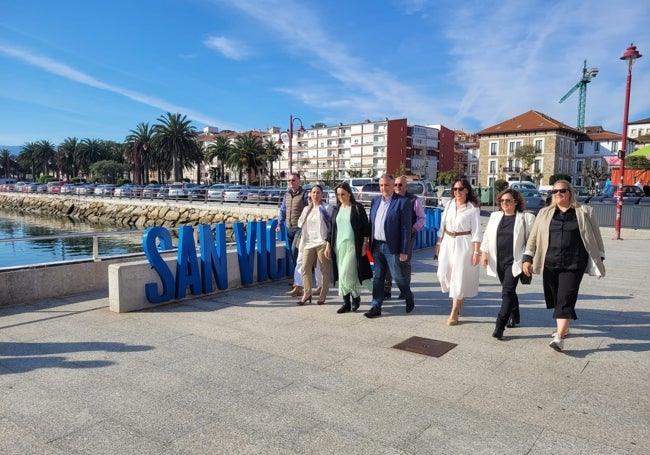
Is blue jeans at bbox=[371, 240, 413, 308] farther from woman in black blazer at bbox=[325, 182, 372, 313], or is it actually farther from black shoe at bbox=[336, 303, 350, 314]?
black shoe at bbox=[336, 303, 350, 314]

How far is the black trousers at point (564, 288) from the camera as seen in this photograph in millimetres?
4449

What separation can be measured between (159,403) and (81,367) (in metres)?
1.18

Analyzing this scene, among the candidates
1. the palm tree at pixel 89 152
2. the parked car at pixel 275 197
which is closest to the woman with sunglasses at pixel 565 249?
the parked car at pixel 275 197

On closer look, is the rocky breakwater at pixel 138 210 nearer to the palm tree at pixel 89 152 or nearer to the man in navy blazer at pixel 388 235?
the man in navy blazer at pixel 388 235

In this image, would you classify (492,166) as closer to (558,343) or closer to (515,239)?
(515,239)

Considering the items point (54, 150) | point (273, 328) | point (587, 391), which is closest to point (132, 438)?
point (273, 328)

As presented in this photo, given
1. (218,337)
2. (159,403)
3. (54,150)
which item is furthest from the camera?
(54,150)

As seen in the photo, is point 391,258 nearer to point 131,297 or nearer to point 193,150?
point 131,297

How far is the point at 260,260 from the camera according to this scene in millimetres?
8047

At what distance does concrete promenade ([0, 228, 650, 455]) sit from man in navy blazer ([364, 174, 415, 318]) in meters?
0.44

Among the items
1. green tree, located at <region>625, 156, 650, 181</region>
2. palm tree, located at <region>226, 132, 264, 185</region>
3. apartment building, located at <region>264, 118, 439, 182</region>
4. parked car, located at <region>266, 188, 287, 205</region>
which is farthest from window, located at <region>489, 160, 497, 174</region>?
parked car, located at <region>266, 188, 287, 205</region>

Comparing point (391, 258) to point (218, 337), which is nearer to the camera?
point (218, 337)

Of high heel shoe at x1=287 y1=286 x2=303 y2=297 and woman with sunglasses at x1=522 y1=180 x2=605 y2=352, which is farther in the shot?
high heel shoe at x1=287 y1=286 x2=303 y2=297

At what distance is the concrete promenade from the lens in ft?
9.85
